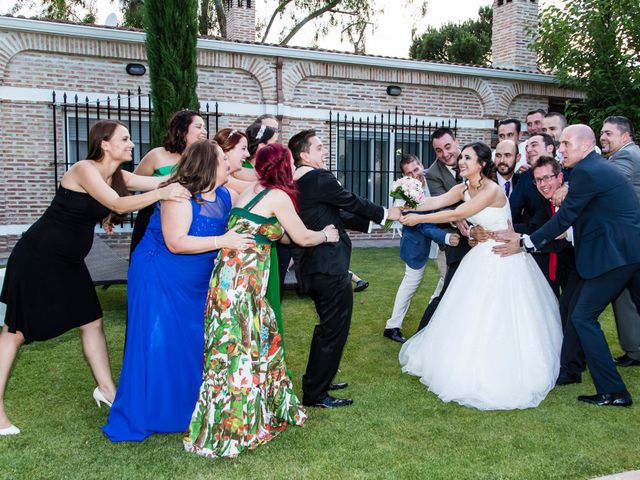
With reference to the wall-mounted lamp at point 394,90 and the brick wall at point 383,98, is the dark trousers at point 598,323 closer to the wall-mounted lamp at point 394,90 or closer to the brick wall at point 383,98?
the brick wall at point 383,98

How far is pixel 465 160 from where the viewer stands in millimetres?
5148

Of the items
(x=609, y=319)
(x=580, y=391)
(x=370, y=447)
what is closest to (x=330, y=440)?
(x=370, y=447)

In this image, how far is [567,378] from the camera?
5168 mm

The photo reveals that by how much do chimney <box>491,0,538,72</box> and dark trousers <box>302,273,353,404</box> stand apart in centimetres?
1510

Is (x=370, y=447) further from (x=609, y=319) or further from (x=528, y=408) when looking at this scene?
(x=609, y=319)

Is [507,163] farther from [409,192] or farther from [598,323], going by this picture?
[598,323]

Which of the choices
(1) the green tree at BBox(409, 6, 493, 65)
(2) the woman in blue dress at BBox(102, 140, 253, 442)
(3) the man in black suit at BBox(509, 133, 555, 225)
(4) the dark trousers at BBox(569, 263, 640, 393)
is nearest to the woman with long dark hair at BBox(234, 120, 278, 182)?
(2) the woman in blue dress at BBox(102, 140, 253, 442)

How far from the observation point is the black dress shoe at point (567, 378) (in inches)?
203

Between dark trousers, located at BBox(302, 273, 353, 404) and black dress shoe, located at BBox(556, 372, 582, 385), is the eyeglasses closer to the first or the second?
black dress shoe, located at BBox(556, 372, 582, 385)

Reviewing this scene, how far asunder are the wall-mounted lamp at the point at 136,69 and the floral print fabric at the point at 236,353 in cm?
970

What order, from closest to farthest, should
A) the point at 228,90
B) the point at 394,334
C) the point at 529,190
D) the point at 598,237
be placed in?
the point at 598,237 → the point at 529,190 → the point at 394,334 → the point at 228,90

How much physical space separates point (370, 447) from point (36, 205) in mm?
10356

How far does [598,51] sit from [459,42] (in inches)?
828

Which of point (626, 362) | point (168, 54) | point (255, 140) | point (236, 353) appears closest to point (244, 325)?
point (236, 353)
